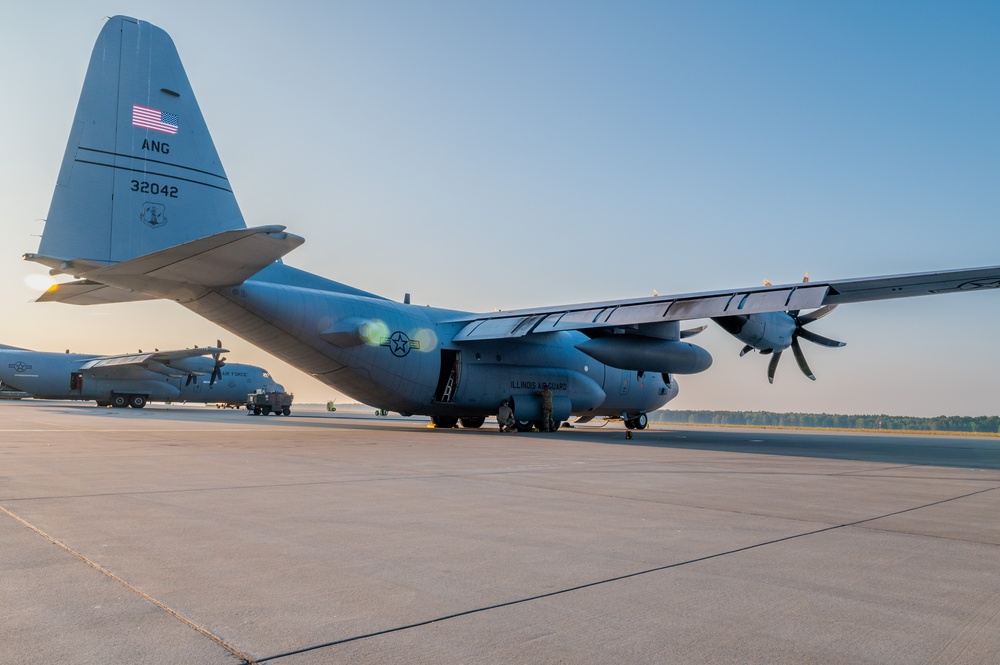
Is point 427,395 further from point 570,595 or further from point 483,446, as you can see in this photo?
point 570,595

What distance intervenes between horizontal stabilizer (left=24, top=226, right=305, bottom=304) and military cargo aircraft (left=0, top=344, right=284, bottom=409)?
2986 centimetres

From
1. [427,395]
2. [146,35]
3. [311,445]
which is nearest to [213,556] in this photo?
[311,445]

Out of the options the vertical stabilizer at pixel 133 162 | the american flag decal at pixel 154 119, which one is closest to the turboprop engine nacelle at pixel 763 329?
the vertical stabilizer at pixel 133 162

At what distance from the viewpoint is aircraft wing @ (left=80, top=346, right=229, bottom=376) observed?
44.6 metres

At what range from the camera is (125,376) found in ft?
159

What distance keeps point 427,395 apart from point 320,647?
20.3 meters

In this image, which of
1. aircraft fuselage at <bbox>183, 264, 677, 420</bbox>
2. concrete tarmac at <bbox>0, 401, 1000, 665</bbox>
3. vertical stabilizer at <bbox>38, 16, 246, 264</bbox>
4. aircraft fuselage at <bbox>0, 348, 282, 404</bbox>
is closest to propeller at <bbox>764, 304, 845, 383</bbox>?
aircraft fuselage at <bbox>183, 264, 677, 420</bbox>

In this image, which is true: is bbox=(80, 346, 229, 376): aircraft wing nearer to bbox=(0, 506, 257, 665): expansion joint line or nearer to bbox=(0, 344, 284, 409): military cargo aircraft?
bbox=(0, 344, 284, 409): military cargo aircraft

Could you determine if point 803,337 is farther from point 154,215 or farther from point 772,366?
point 154,215

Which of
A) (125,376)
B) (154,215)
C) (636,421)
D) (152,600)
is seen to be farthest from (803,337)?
(125,376)

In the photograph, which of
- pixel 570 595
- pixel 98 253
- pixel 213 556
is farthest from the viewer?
pixel 98 253

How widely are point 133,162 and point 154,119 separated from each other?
1.21 metres

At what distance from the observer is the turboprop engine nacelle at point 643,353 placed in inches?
953

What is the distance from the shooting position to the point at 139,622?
3094 mm
